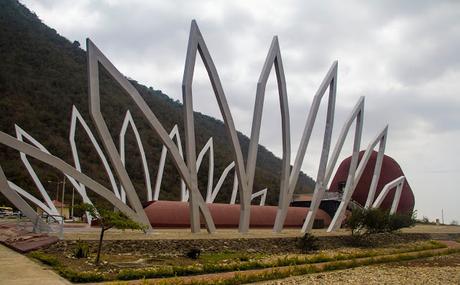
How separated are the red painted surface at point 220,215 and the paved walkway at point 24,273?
51.8 ft

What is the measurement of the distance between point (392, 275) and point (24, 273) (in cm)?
1139

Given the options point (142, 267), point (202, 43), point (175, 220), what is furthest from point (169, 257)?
point (175, 220)

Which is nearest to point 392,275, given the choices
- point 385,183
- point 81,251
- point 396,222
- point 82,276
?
point 82,276

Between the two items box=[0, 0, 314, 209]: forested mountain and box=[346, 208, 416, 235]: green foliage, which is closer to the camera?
box=[346, 208, 416, 235]: green foliage

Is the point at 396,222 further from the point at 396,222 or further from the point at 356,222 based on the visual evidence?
the point at 356,222

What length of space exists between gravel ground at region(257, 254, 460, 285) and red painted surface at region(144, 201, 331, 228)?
1580 cm

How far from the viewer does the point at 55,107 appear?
7462cm

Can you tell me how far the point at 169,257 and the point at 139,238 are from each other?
1844 millimetres

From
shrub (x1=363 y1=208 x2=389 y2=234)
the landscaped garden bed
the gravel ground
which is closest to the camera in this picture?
the landscaped garden bed

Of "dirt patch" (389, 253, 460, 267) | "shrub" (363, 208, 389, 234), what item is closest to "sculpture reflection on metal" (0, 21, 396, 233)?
"shrub" (363, 208, 389, 234)

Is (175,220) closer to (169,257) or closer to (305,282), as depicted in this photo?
(169,257)

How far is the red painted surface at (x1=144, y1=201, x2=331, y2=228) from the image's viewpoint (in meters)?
31.1

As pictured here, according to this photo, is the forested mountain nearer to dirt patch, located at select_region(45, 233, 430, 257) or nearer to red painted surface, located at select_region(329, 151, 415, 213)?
red painted surface, located at select_region(329, 151, 415, 213)

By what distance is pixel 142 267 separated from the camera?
49.1 ft
